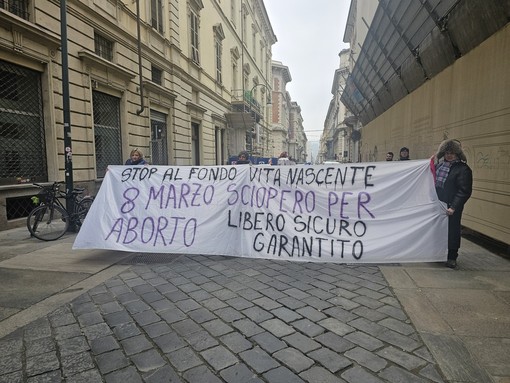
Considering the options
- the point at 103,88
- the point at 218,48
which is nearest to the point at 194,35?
the point at 218,48

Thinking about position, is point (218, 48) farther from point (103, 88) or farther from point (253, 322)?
point (253, 322)

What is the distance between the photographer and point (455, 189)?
14.7 feet

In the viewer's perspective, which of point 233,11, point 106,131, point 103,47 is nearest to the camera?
point 103,47

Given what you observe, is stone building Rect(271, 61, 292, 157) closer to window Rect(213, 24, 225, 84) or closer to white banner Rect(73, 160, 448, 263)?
window Rect(213, 24, 225, 84)

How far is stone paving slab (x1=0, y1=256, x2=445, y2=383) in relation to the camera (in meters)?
2.29

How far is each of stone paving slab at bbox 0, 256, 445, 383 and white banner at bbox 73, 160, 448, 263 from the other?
1.91 feet

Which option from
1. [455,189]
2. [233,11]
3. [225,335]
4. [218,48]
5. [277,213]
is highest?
[233,11]

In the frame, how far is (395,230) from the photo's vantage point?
4434 mm

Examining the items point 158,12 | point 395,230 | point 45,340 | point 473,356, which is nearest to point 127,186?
point 45,340

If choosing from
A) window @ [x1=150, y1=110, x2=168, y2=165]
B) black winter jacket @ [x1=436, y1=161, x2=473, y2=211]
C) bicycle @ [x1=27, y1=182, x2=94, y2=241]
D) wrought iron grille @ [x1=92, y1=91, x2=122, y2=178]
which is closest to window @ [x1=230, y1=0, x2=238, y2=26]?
window @ [x1=150, y1=110, x2=168, y2=165]

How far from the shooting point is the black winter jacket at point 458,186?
4.32 m

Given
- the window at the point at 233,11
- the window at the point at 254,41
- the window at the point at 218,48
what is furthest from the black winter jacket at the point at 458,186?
the window at the point at 254,41

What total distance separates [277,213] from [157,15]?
13.1 m

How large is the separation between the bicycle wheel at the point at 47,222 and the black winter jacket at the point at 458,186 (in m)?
6.76
